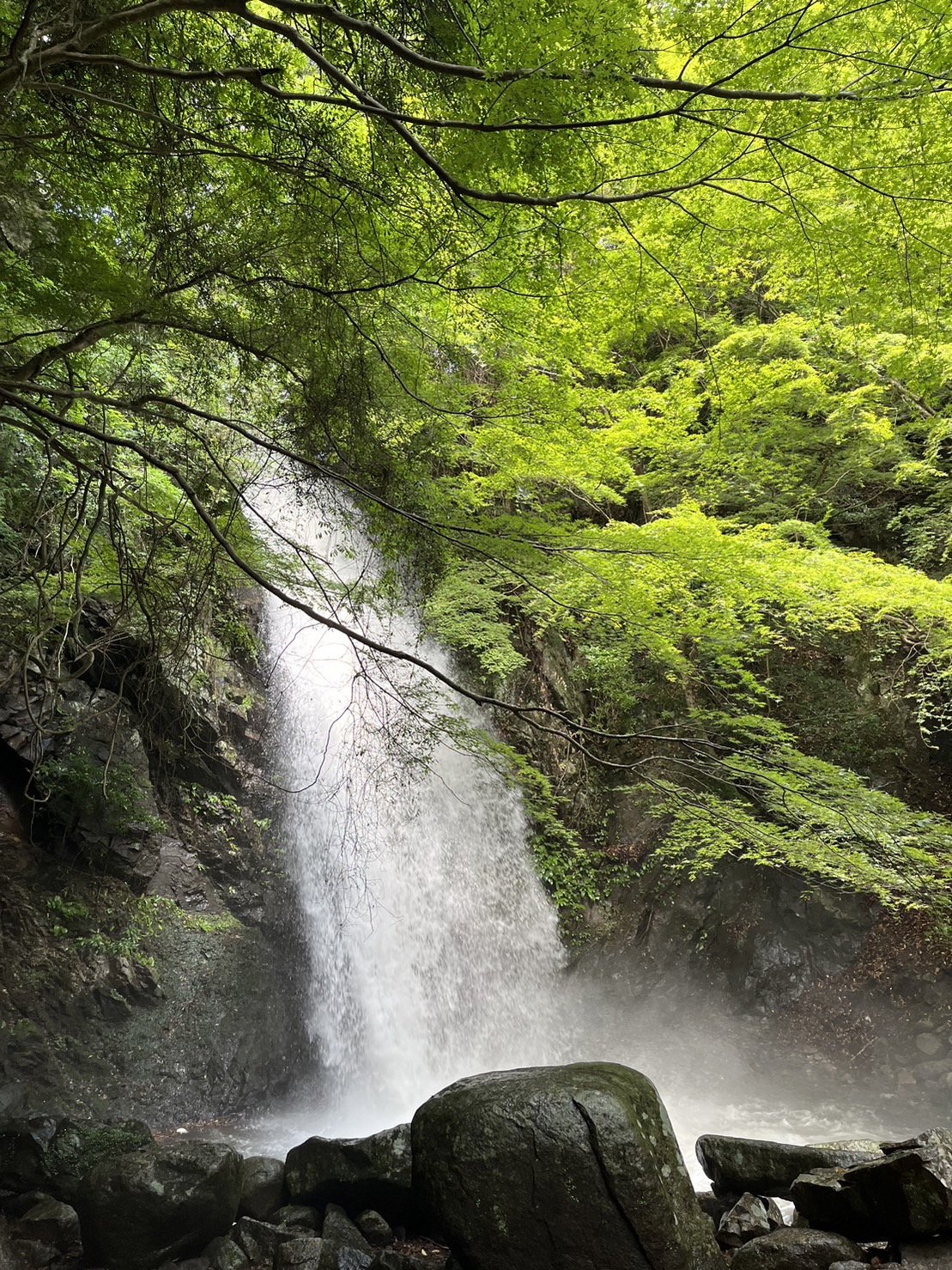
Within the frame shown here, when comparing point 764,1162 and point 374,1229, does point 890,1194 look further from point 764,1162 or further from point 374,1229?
point 374,1229

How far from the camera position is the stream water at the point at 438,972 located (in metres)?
7.29

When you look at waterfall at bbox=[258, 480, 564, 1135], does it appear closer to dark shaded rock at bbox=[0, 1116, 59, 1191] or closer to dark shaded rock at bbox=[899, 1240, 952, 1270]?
dark shaded rock at bbox=[0, 1116, 59, 1191]

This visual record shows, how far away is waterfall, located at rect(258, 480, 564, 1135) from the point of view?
25.1 feet

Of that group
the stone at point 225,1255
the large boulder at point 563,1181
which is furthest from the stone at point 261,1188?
the large boulder at point 563,1181

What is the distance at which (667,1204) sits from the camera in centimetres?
384

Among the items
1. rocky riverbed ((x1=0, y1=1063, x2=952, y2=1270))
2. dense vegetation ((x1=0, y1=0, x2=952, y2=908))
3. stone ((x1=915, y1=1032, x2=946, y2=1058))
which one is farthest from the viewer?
stone ((x1=915, y1=1032, x2=946, y2=1058))

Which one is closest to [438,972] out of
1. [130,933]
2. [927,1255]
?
[130,933]

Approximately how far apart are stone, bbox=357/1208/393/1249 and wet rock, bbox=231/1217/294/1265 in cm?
45

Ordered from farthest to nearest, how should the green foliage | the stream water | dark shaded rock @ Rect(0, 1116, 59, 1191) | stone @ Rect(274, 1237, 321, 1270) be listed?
the stream water
the green foliage
dark shaded rock @ Rect(0, 1116, 59, 1191)
stone @ Rect(274, 1237, 321, 1270)

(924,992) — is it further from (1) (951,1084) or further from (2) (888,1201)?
(2) (888,1201)

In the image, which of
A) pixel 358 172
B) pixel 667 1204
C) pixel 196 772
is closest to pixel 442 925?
pixel 196 772

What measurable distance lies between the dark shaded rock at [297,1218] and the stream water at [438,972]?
1.72 meters

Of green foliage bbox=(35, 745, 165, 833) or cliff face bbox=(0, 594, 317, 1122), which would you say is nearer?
cliff face bbox=(0, 594, 317, 1122)

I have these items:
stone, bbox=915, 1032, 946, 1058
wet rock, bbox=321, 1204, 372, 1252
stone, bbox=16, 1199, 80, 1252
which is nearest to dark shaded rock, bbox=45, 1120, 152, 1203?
stone, bbox=16, 1199, 80, 1252
